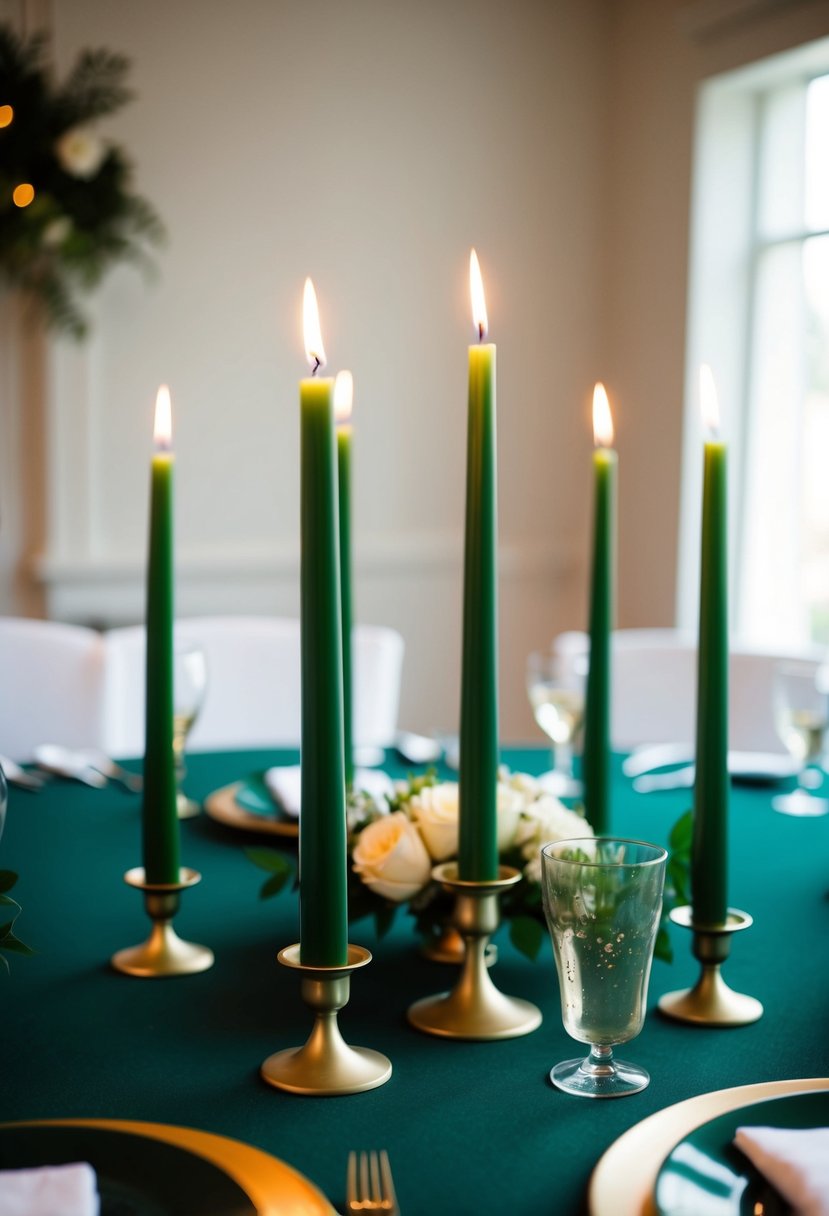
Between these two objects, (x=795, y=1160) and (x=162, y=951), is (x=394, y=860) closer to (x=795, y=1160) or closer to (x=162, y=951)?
(x=162, y=951)

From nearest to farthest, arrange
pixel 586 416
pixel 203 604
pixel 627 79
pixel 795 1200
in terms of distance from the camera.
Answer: pixel 795 1200, pixel 203 604, pixel 627 79, pixel 586 416

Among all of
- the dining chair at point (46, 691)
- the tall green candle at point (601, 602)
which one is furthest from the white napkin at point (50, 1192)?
the dining chair at point (46, 691)

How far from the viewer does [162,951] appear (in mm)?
893

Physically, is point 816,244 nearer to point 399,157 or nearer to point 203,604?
point 399,157

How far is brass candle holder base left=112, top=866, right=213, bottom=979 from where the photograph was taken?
34.2 inches

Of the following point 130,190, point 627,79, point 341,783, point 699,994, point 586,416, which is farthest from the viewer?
point 586,416

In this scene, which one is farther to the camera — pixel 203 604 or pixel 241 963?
pixel 203 604

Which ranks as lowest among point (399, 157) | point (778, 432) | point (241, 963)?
point (241, 963)

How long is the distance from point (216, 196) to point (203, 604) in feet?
3.64

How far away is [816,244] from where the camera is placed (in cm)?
342

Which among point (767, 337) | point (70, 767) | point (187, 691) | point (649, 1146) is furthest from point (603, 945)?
point (767, 337)

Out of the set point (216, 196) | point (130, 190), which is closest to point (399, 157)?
point (216, 196)

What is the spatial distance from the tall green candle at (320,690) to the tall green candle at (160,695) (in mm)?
203

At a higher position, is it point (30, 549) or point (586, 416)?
point (586, 416)
